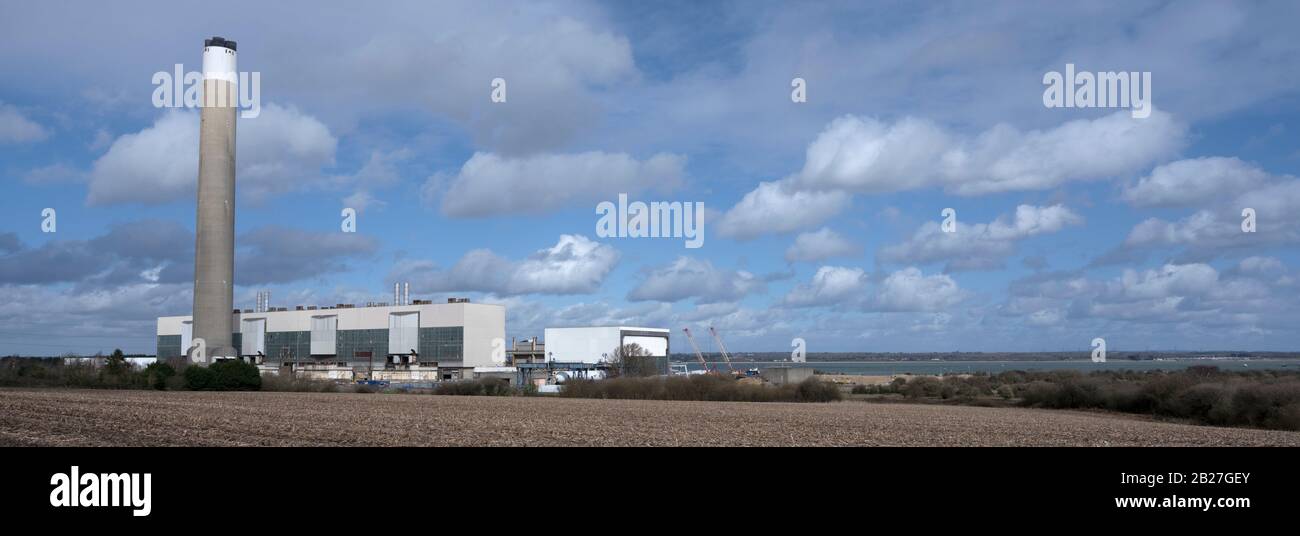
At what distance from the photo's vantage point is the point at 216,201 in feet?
277

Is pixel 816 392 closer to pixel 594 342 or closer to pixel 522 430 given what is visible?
pixel 522 430

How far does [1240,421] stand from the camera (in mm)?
39156

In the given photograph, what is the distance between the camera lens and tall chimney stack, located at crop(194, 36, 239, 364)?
84.1 m

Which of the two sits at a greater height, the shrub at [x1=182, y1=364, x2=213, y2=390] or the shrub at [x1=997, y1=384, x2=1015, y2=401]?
the shrub at [x1=182, y1=364, x2=213, y2=390]

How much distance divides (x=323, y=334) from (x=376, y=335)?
9.86 m

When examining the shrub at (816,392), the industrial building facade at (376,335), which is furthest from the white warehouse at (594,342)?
the shrub at (816,392)

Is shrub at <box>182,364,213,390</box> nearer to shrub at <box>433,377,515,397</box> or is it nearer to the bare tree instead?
shrub at <box>433,377,515,397</box>

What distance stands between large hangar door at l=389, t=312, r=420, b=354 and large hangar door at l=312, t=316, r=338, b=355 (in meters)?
10.1

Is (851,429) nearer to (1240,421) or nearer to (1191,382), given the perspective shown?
(1240,421)

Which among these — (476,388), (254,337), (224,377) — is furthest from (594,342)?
(224,377)

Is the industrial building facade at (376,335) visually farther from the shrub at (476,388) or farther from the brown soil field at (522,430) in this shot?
the brown soil field at (522,430)

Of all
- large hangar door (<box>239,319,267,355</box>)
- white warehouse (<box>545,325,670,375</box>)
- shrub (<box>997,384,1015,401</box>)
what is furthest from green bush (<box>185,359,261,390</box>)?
shrub (<box>997,384,1015,401</box>)
